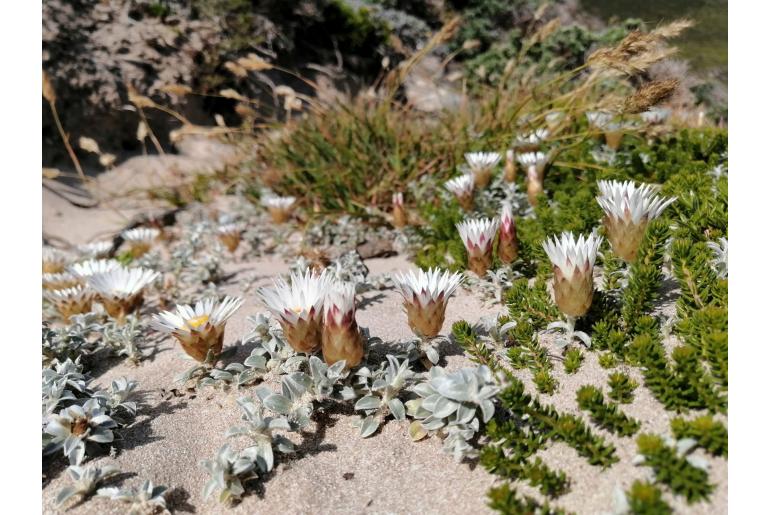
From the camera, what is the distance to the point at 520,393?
4.42ft

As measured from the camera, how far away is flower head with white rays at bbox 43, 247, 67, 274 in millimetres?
3260

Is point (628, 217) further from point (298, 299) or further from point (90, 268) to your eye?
point (90, 268)

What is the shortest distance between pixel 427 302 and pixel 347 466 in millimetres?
546

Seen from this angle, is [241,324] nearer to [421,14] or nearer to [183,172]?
[183,172]

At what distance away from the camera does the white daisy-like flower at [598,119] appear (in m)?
3.34

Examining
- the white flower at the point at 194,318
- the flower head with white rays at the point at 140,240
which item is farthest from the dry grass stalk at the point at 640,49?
the flower head with white rays at the point at 140,240

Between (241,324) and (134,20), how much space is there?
5.44 m

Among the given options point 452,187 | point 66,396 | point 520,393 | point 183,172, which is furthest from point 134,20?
point 520,393

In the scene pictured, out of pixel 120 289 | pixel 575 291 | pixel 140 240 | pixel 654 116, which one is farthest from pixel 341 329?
pixel 654 116

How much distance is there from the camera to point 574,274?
1589 mm

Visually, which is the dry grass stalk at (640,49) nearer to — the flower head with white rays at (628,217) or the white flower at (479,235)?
the flower head with white rays at (628,217)

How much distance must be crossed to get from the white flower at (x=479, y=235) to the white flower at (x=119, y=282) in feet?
4.81

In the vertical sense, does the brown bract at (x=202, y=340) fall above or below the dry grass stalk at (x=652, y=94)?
below

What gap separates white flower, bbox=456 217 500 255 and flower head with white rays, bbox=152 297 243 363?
3.08 feet
